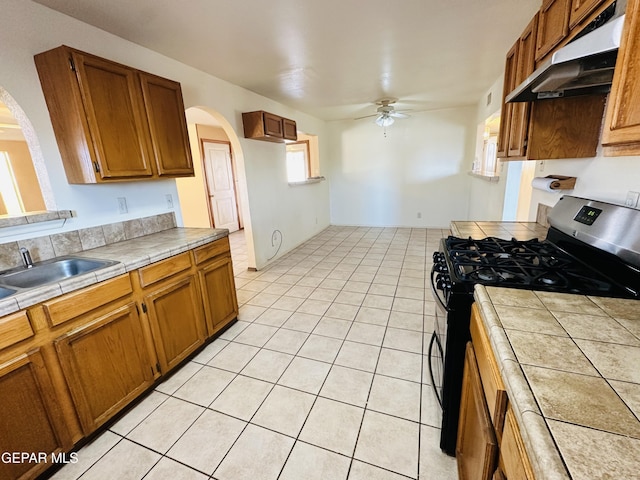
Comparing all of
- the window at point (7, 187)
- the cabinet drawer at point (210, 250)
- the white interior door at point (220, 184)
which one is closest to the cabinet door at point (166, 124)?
the cabinet drawer at point (210, 250)

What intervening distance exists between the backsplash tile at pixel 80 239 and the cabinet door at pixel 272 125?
1.60m

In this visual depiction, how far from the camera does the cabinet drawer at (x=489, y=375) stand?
2.28 feet

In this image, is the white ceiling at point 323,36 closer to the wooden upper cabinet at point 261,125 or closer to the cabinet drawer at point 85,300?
the wooden upper cabinet at point 261,125

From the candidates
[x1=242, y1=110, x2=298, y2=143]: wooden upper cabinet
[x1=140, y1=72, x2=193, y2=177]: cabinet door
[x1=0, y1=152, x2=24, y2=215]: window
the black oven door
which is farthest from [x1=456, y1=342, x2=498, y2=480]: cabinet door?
[x1=0, y1=152, x2=24, y2=215]: window

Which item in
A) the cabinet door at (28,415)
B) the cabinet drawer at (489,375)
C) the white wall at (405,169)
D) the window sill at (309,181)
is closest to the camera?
the cabinet drawer at (489,375)

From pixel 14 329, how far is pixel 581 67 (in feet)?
8.07

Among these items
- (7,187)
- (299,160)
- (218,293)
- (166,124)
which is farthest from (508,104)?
(7,187)

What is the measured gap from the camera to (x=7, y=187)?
4512mm

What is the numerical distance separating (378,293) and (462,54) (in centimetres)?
243

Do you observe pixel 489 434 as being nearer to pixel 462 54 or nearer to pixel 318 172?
pixel 462 54

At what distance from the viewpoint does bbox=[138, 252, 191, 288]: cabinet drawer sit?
66.0 inches

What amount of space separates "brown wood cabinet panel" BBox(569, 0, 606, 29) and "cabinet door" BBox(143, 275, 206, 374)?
2.44 metres

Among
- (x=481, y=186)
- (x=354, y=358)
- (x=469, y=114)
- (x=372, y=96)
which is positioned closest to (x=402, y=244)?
(x=481, y=186)

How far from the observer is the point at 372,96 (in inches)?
157
